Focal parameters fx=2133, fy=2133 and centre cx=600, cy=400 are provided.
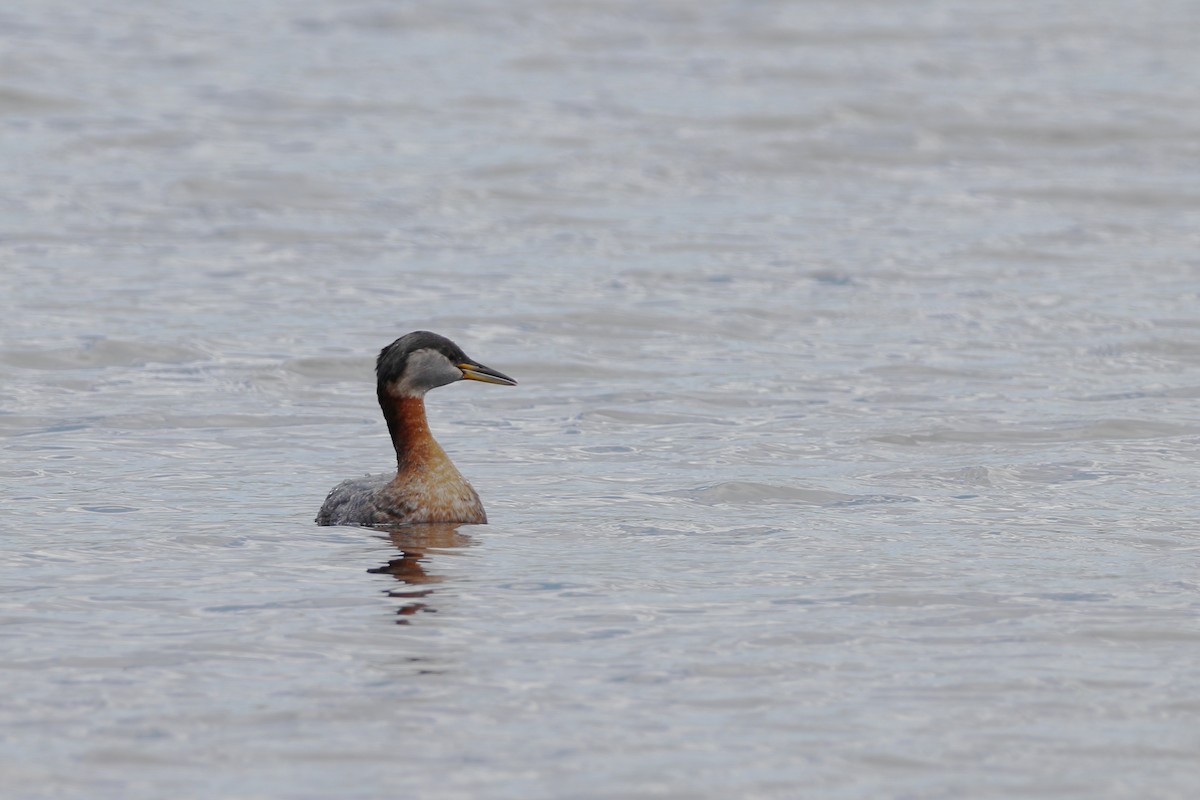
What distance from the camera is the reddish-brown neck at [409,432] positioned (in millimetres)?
13453

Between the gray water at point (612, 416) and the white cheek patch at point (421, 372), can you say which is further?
the white cheek patch at point (421, 372)

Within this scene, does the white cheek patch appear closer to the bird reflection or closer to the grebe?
the grebe

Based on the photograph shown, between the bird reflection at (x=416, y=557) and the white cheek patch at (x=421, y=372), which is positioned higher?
the white cheek patch at (x=421, y=372)

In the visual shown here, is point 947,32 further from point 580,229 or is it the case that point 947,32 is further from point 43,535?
point 43,535

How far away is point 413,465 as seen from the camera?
13.4 metres

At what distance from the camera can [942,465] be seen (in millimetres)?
15062

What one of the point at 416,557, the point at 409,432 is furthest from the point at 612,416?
the point at 416,557

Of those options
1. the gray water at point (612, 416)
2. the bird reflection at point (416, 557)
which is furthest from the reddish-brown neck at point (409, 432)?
the gray water at point (612, 416)

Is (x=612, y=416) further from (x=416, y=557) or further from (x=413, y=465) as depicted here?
(x=416, y=557)

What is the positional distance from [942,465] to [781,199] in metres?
13.8

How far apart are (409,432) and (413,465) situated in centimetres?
26

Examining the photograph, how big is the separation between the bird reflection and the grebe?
0.13 metres

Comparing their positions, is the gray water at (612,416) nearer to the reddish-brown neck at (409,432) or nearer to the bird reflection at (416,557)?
the bird reflection at (416,557)

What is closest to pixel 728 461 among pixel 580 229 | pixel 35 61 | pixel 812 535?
pixel 812 535
